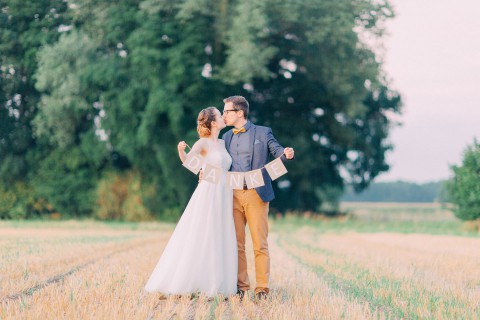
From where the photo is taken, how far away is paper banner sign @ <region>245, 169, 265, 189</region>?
6520 mm

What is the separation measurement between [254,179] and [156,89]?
60.9ft

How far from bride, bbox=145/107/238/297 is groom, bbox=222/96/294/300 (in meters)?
0.13

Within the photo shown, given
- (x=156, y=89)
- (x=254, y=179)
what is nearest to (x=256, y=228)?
(x=254, y=179)

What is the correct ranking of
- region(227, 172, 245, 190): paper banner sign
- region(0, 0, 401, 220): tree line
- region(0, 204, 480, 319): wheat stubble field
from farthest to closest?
1. region(0, 0, 401, 220): tree line
2. region(227, 172, 245, 190): paper banner sign
3. region(0, 204, 480, 319): wheat stubble field

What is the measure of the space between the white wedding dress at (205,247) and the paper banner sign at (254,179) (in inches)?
11.1

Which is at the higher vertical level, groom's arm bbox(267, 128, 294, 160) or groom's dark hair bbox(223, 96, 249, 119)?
groom's dark hair bbox(223, 96, 249, 119)

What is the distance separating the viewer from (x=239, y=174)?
6.65m

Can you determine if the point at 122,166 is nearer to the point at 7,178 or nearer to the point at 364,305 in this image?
the point at 7,178

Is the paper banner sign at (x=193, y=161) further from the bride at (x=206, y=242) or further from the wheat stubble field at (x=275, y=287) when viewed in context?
the wheat stubble field at (x=275, y=287)

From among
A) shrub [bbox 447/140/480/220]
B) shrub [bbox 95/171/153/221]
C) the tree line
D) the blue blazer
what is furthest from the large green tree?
the blue blazer

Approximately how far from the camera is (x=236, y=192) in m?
6.80

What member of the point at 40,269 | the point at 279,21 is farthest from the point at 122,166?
the point at 40,269

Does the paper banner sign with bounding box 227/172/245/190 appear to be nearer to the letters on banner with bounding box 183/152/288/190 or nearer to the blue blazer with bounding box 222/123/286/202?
the letters on banner with bounding box 183/152/288/190

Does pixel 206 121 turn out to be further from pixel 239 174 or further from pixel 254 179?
pixel 254 179
